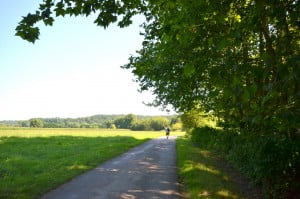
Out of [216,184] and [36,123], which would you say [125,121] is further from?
[216,184]

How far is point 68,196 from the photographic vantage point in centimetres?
1171

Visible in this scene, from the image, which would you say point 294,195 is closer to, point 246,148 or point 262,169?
point 262,169

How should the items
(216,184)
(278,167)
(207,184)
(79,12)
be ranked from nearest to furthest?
(79,12) < (278,167) < (207,184) < (216,184)

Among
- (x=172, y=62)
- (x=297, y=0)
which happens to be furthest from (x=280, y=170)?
(x=172, y=62)

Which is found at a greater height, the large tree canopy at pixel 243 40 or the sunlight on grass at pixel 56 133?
the large tree canopy at pixel 243 40

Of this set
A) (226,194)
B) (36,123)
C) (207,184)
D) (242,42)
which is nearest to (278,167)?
(226,194)

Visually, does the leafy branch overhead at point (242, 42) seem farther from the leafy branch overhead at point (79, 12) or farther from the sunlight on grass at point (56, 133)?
the sunlight on grass at point (56, 133)

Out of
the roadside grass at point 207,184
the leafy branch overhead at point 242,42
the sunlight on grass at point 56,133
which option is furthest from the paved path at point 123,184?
the sunlight on grass at point 56,133

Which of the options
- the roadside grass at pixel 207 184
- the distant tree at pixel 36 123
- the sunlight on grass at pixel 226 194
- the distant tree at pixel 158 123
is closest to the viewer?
the sunlight on grass at pixel 226 194

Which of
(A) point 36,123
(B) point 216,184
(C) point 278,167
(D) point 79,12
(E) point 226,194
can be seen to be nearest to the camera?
(D) point 79,12

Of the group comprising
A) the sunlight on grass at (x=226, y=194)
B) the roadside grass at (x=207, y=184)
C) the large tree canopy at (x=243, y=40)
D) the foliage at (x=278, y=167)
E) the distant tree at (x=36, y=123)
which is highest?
the distant tree at (x=36, y=123)

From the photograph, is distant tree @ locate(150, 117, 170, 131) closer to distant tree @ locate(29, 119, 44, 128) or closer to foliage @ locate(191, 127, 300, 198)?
distant tree @ locate(29, 119, 44, 128)

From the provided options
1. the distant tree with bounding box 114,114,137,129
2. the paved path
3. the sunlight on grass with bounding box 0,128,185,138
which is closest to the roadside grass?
the paved path

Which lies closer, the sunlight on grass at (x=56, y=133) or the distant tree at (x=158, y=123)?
the sunlight on grass at (x=56, y=133)
